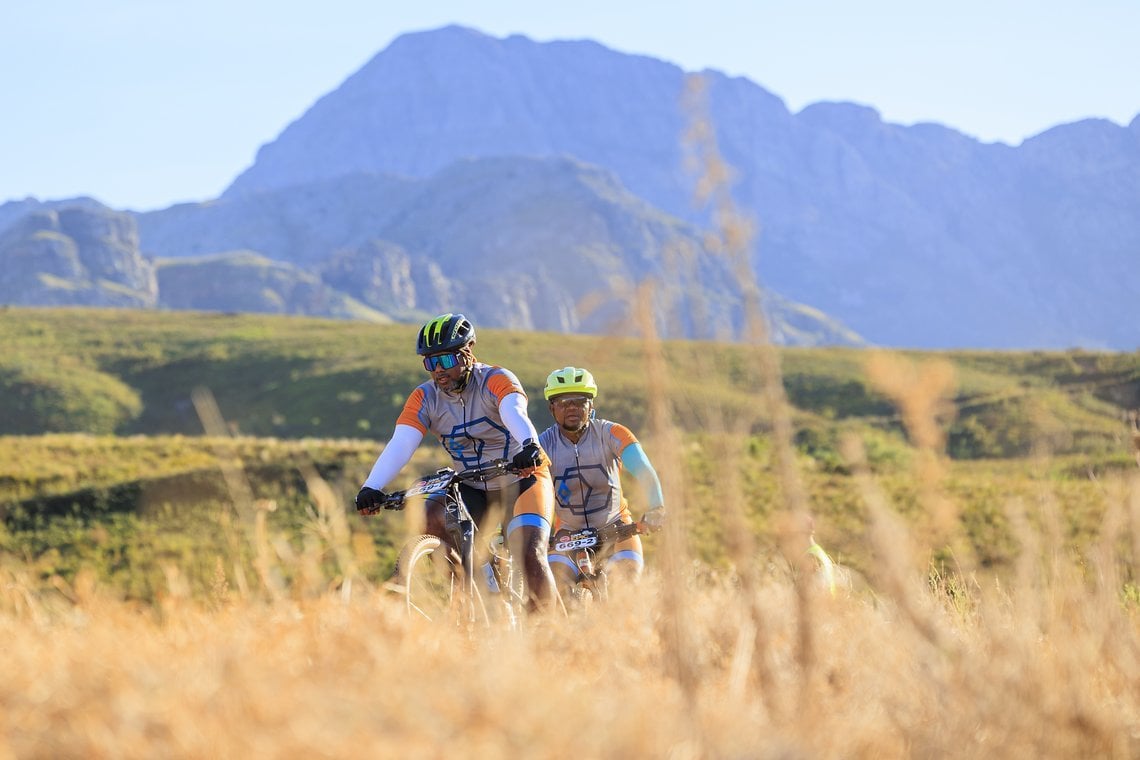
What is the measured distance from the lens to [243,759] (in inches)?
134

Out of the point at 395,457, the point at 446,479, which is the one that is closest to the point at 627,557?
the point at 446,479

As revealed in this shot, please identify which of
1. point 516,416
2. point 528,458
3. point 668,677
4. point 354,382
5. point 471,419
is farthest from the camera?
point 354,382

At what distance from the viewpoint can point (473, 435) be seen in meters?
9.80

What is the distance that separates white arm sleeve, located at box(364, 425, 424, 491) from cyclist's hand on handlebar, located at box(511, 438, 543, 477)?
87 centimetres

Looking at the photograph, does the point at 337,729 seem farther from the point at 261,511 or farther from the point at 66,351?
the point at 66,351

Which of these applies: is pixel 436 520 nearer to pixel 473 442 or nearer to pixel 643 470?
pixel 473 442

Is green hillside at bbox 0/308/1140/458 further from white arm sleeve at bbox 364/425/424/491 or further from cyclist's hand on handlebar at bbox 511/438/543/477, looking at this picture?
cyclist's hand on handlebar at bbox 511/438/543/477

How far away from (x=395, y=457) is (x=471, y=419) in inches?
26.1

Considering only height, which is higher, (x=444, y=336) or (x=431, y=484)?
(x=444, y=336)

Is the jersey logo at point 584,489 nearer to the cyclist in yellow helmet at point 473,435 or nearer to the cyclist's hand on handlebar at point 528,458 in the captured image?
the cyclist in yellow helmet at point 473,435

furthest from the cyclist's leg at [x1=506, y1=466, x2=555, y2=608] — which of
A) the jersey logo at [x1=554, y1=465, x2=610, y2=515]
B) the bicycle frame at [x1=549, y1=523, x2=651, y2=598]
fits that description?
the jersey logo at [x1=554, y1=465, x2=610, y2=515]

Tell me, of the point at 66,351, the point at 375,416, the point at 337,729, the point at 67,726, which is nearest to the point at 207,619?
the point at 67,726

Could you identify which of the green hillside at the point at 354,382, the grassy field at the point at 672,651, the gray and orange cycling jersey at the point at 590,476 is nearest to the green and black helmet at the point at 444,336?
the gray and orange cycling jersey at the point at 590,476

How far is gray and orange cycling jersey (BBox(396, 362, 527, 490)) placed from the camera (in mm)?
9742
